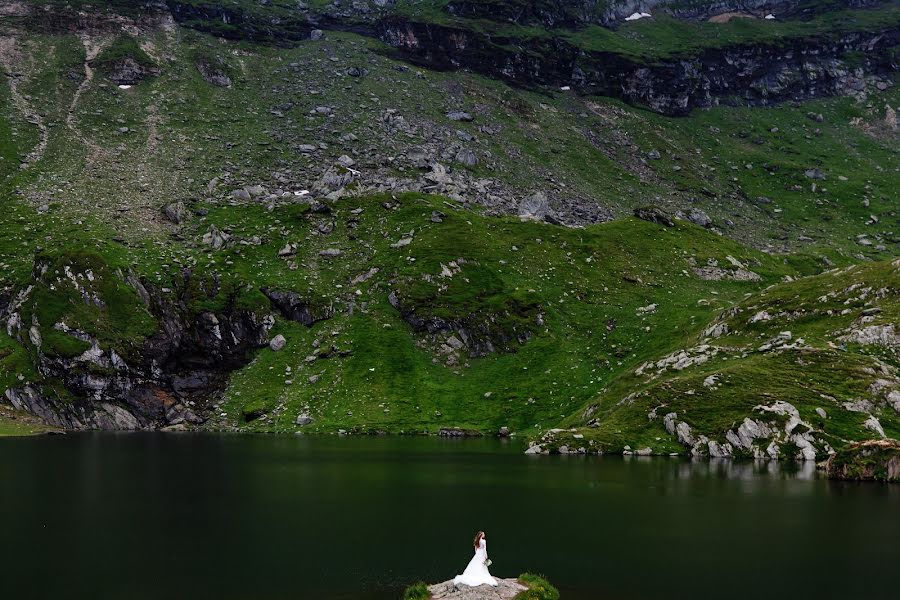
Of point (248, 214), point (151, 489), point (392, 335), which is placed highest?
point (248, 214)

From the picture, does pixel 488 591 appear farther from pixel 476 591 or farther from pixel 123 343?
pixel 123 343

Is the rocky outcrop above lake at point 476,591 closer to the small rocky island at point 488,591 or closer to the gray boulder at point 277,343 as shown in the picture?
the small rocky island at point 488,591

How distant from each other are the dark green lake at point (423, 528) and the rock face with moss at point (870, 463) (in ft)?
9.51

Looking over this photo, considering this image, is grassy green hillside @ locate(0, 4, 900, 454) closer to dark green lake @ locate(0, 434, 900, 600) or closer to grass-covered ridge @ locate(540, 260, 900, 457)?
grass-covered ridge @ locate(540, 260, 900, 457)

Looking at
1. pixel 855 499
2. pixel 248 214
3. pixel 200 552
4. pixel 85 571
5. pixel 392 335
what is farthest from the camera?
pixel 248 214

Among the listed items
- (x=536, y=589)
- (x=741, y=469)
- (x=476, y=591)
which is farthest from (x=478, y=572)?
(x=741, y=469)

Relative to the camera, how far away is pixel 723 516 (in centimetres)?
4912

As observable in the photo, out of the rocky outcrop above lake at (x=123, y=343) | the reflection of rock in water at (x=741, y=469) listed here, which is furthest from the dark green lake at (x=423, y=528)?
the rocky outcrop above lake at (x=123, y=343)

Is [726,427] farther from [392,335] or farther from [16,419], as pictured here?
[16,419]

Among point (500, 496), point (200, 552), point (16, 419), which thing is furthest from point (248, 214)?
point (200, 552)

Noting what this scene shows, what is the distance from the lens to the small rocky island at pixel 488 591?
3113 cm

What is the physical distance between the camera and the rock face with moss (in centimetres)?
6862

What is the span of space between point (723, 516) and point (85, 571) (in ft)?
126

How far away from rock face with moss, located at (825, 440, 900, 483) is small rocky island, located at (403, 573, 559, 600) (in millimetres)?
48853
